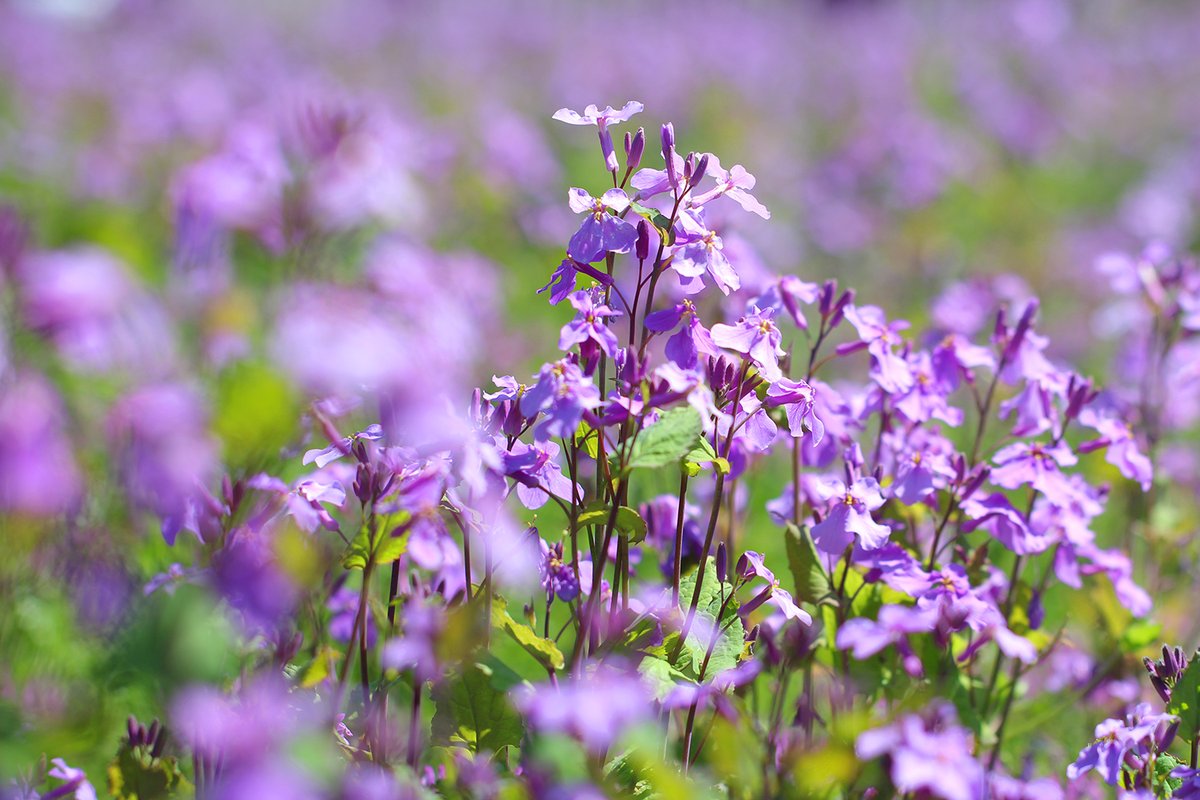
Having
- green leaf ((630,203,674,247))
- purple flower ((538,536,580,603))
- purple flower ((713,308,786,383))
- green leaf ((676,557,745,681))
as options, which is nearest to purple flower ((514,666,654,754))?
green leaf ((676,557,745,681))

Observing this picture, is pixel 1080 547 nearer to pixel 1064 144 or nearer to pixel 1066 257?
pixel 1066 257

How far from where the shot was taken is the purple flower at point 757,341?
63.7 inches

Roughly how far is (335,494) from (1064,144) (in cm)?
890

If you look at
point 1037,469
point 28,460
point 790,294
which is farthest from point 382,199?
point 28,460

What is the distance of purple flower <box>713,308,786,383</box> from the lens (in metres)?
1.62

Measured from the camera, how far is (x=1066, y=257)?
21.0ft

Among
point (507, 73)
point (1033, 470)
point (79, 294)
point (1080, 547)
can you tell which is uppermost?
point (79, 294)

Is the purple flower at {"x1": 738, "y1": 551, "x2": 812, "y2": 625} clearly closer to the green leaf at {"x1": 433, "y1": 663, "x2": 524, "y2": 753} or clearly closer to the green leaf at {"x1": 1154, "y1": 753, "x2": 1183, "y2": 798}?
the green leaf at {"x1": 433, "y1": 663, "x2": 524, "y2": 753}

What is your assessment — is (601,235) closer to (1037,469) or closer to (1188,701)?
(1037,469)

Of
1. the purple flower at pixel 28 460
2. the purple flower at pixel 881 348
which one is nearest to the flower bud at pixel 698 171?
the purple flower at pixel 881 348

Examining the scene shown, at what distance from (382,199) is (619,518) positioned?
2413mm

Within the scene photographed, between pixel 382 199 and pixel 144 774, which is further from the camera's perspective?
pixel 382 199

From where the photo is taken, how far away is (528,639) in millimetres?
1500

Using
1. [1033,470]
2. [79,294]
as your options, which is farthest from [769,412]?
[79,294]
